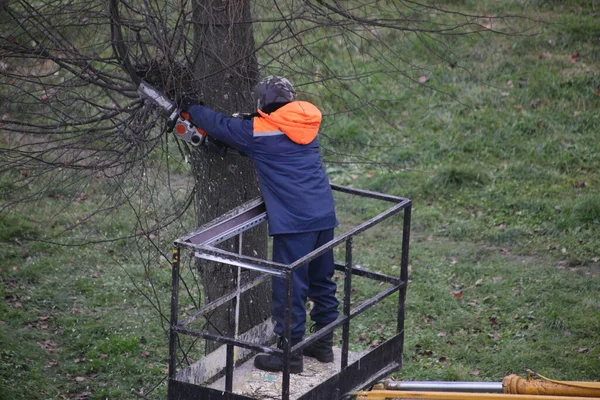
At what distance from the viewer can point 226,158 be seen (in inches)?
235

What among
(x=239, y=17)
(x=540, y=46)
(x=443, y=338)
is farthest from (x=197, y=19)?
(x=540, y=46)

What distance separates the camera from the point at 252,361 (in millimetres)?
5594

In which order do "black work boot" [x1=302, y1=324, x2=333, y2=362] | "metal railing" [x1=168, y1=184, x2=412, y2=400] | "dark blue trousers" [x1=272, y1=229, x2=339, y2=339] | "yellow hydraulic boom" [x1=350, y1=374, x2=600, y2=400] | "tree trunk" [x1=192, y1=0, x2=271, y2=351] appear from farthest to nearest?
"tree trunk" [x1=192, y1=0, x2=271, y2=351]
"black work boot" [x1=302, y1=324, x2=333, y2=362]
"dark blue trousers" [x1=272, y1=229, x2=339, y2=339]
"yellow hydraulic boom" [x1=350, y1=374, x2=600, y2=400]
"metal railing" [x1=168, y1=184, x2=412, y2=400]

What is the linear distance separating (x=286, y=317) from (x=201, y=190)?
76.5 inches

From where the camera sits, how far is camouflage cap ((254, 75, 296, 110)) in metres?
5.26

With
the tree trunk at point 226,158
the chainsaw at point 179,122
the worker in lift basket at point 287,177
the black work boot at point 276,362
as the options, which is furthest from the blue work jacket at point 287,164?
the black work boot at point 276,362

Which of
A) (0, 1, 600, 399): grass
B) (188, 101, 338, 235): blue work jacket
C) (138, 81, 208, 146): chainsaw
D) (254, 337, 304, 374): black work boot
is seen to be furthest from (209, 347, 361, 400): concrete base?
(138, 81, 208, 146): chainsaw

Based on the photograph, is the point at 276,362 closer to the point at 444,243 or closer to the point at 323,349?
the point at 323,349

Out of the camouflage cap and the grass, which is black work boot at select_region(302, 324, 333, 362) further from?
the camouflage cap

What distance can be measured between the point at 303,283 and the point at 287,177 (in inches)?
24.4

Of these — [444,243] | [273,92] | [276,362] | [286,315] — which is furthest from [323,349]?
[444,243]

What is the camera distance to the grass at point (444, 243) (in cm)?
774

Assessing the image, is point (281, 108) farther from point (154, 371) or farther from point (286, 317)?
point (154, 371)

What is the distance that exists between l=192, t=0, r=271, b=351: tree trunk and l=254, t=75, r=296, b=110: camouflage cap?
0.27 metres
